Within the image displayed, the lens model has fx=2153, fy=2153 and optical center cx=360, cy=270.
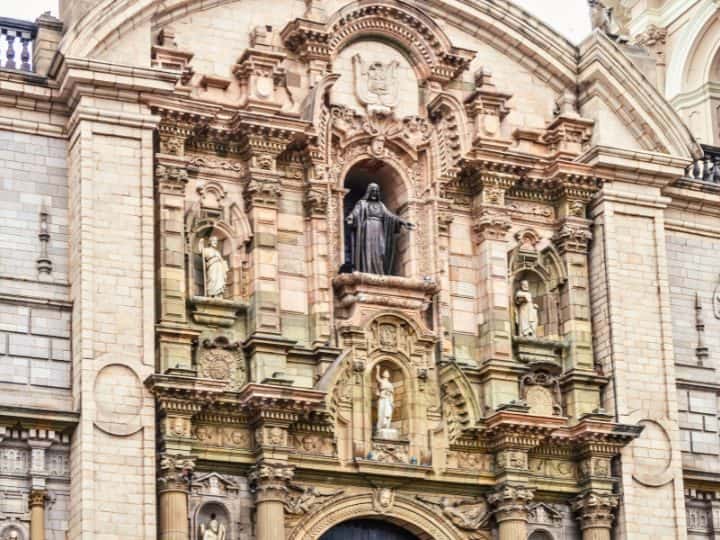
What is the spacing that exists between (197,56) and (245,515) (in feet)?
23.1

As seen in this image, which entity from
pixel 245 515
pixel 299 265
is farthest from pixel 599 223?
pixel 245 515

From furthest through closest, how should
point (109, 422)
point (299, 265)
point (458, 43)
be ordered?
1. point (458, 43)
2. point (299, 265)
3. point (109, 422)

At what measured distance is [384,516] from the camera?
31188 mm

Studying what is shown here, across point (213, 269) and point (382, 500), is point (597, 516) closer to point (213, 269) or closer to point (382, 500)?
point (382, 500)

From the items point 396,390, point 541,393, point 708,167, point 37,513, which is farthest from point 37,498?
point 708,167

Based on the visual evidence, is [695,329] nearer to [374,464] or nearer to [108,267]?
[374,464]

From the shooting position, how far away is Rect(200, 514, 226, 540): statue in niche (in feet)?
97.7

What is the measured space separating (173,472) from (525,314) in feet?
21.8

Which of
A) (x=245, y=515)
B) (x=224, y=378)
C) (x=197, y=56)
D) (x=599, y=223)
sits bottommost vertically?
(x=245, y=515)

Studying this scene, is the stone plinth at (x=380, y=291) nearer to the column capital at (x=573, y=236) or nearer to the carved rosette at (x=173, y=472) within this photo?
the column capital at (x=573, y=236)

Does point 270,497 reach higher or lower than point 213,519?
higher

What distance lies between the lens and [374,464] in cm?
3102

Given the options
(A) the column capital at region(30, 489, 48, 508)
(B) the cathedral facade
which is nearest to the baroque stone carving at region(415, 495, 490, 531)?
(B) the cathedral facade

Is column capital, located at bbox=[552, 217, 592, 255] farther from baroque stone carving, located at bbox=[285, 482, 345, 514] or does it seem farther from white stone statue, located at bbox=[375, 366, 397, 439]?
baroque stone carving, located at bbox=[285, 482, 345, 514]
